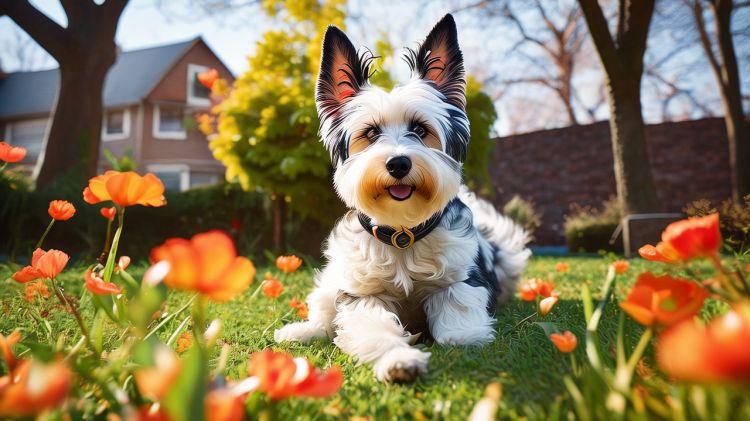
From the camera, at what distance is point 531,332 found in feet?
7.52

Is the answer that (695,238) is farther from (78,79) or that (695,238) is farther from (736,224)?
(78,79)

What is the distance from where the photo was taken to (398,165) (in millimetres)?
2385

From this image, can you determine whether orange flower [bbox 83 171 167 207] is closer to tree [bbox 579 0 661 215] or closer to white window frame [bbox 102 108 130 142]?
tree [bbox 579 0 661 215]

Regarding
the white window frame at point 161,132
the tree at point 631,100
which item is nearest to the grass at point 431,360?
the tree at point 631,100

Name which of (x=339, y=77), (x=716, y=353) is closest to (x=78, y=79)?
(x=339, y=77)

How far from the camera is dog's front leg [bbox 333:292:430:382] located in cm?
174

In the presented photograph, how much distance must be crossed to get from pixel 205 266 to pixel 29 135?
36327mm

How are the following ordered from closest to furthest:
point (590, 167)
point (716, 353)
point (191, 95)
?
point (716, 353) → point (590, 167) → point (191, 95)

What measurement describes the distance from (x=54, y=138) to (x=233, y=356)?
31.2 feet

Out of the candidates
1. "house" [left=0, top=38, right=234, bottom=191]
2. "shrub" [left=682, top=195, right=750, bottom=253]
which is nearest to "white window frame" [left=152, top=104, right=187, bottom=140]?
"house" [left=0, top=38, right=234, bottom=191]

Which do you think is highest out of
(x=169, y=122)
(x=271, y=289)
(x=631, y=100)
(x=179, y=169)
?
(x=631, y=100)

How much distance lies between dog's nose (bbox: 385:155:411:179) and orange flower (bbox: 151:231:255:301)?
4.81 ft

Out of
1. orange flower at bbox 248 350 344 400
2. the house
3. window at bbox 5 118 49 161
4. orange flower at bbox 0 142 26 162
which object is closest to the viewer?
orange flower at bbox 248 350 344 400

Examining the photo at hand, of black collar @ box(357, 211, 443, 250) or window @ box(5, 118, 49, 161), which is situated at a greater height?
black collar @ box(357, 211, 443, 250)
